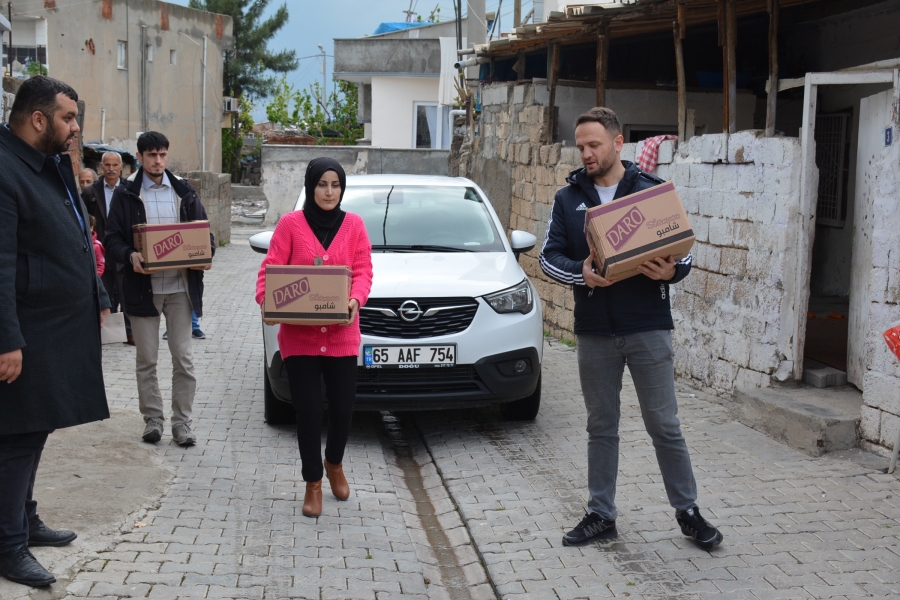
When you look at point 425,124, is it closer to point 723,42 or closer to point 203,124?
point 203,124

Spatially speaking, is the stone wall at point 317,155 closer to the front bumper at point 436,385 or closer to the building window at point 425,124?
the building window at point 425,124

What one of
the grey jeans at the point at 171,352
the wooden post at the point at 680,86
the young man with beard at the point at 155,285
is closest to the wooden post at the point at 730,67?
the wooden post at the point at 680,86

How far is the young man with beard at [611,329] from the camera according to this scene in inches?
176

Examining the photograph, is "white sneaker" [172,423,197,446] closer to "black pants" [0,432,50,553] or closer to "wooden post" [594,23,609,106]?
"black pants" [0,432,50,553]

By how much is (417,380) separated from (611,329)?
229 centimetres

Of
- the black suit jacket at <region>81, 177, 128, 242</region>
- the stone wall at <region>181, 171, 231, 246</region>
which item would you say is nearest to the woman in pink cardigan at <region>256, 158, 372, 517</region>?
the black suit jacket at <region>81, 177, 128, 242</region>

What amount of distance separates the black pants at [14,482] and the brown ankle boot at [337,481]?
5.93 ft

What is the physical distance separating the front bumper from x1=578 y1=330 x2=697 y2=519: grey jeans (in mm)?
1910

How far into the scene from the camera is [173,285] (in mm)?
6121

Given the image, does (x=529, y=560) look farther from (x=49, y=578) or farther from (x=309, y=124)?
(x=309, y=124)

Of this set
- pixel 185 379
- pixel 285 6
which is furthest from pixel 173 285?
pixel 285 6

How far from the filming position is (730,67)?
26.7 feet

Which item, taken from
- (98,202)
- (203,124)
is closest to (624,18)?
(98,202)

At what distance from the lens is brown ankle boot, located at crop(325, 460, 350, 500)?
17.6 ft
